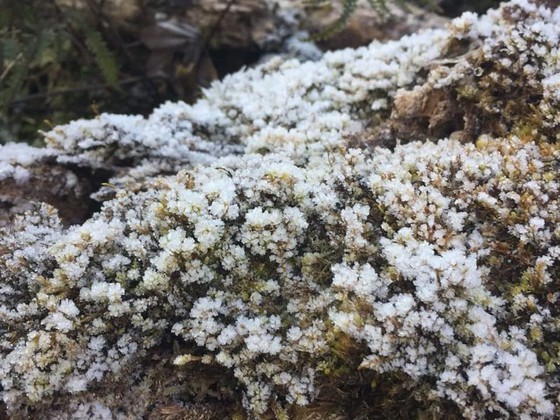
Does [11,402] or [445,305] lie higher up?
Answer: [445,305]

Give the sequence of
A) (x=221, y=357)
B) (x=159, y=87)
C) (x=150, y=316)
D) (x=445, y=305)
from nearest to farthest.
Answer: (x=445, y=305) < (x=221, y=357) < (x=150, y=316) < (x=159, y=87)

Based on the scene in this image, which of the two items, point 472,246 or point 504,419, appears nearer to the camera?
point 504,419

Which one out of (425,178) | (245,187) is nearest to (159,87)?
(245,187)

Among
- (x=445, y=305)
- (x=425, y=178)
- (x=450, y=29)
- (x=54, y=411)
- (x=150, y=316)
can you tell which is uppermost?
(x=450, y=29)

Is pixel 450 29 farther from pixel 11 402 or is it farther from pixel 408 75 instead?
pixel 11 402

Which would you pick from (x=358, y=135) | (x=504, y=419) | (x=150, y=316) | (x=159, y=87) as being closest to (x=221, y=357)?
(x=150, y=316)

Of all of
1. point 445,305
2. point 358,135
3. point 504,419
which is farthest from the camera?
point 358,135

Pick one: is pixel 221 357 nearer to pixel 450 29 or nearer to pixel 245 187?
pixel 245 187
